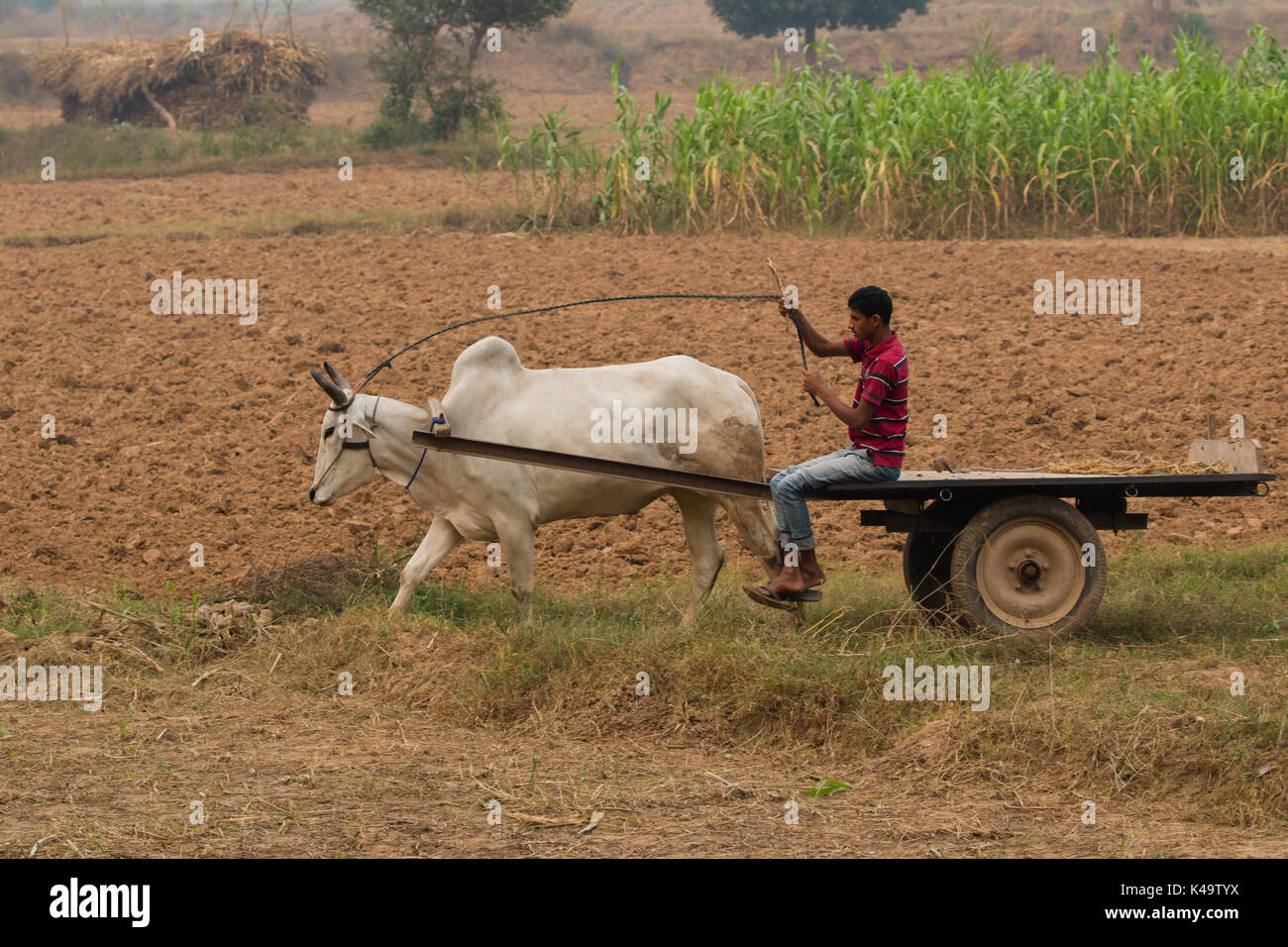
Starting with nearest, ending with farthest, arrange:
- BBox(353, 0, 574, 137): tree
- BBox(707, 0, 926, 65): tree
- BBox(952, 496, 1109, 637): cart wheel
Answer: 1. BBox(952, 496, 1109, 637): cart wheel
2. BBox(353, 0, 574, 137): tree
3. BBox(707, 0, 926, 65): tree

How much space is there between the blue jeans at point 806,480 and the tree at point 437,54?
17.2 meters

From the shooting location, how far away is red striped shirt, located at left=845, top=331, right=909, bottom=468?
247 inches

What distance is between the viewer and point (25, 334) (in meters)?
11.8

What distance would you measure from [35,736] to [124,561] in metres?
2.30

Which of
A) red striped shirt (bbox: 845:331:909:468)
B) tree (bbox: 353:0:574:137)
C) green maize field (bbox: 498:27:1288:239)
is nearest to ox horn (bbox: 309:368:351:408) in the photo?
red striped shirt (bbox: 845:331:909:468)

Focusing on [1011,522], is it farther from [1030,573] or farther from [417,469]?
[417,469]

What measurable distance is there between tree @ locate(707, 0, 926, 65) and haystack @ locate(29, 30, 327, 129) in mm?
13259

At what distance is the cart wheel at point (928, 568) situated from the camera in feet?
22.4

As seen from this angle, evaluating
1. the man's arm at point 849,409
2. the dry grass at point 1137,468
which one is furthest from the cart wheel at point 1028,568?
the man's arm at point 849,409

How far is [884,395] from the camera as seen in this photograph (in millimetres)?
6324

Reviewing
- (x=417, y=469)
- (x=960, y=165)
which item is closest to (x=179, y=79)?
(x=960, y=165)

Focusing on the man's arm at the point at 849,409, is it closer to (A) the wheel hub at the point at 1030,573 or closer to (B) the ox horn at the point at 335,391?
(A) the wheel hub at the point at 1030,573

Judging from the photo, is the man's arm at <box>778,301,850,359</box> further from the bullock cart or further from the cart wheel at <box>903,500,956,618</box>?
the cart wheel at <box>903,500,956,618</box>

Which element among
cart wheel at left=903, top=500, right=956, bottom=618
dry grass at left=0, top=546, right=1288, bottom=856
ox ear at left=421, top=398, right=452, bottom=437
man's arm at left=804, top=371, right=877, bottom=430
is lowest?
dry grass at left=0, top=546, right=1288, bottom=856
